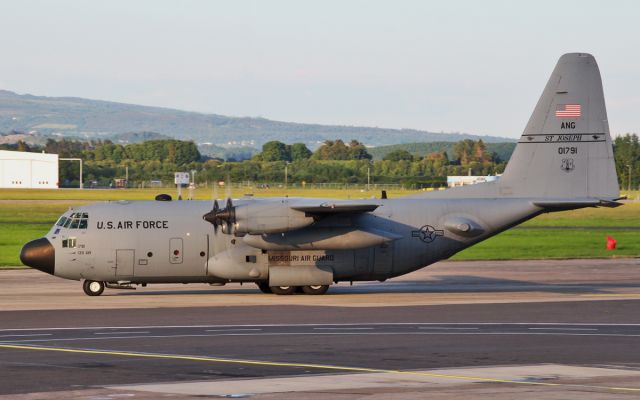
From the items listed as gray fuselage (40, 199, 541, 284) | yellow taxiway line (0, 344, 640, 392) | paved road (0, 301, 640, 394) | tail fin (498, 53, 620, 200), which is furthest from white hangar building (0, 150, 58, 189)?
yellow taxiway line (0, 344, 640, 392)

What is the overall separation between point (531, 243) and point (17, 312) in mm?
36458

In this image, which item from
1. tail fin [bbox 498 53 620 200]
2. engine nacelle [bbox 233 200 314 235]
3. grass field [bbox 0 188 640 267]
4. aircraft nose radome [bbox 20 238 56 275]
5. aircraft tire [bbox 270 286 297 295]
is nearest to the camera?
engine nacelle [bbox 233 200 314 235]

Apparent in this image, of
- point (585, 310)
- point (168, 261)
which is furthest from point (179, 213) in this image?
point (585, 310)

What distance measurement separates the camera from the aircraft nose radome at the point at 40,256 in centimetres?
3228

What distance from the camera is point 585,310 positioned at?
94.1 ft

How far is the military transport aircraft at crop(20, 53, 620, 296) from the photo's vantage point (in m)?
32.2

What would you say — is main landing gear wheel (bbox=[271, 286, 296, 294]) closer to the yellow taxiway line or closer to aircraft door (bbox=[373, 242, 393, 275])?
aircraft door (bbox=[373, 242, 393, 275])

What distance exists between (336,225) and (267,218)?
2.41 m

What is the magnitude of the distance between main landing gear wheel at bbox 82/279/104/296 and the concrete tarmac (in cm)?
35

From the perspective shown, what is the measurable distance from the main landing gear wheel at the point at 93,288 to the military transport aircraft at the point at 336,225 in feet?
0.11

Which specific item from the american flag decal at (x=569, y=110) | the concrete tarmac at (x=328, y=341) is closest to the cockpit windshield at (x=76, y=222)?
the concrete tarmac at (x=328, y=341)

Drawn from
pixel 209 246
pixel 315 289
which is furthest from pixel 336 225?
pixel 209 246

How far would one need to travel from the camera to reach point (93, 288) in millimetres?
33125

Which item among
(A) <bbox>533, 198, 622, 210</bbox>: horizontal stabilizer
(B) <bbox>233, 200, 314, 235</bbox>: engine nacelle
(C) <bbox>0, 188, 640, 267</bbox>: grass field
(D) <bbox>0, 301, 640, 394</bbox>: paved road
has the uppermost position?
(A) <bbox>533, 198, 622, 210</bbox>: horizontal stabilizer
